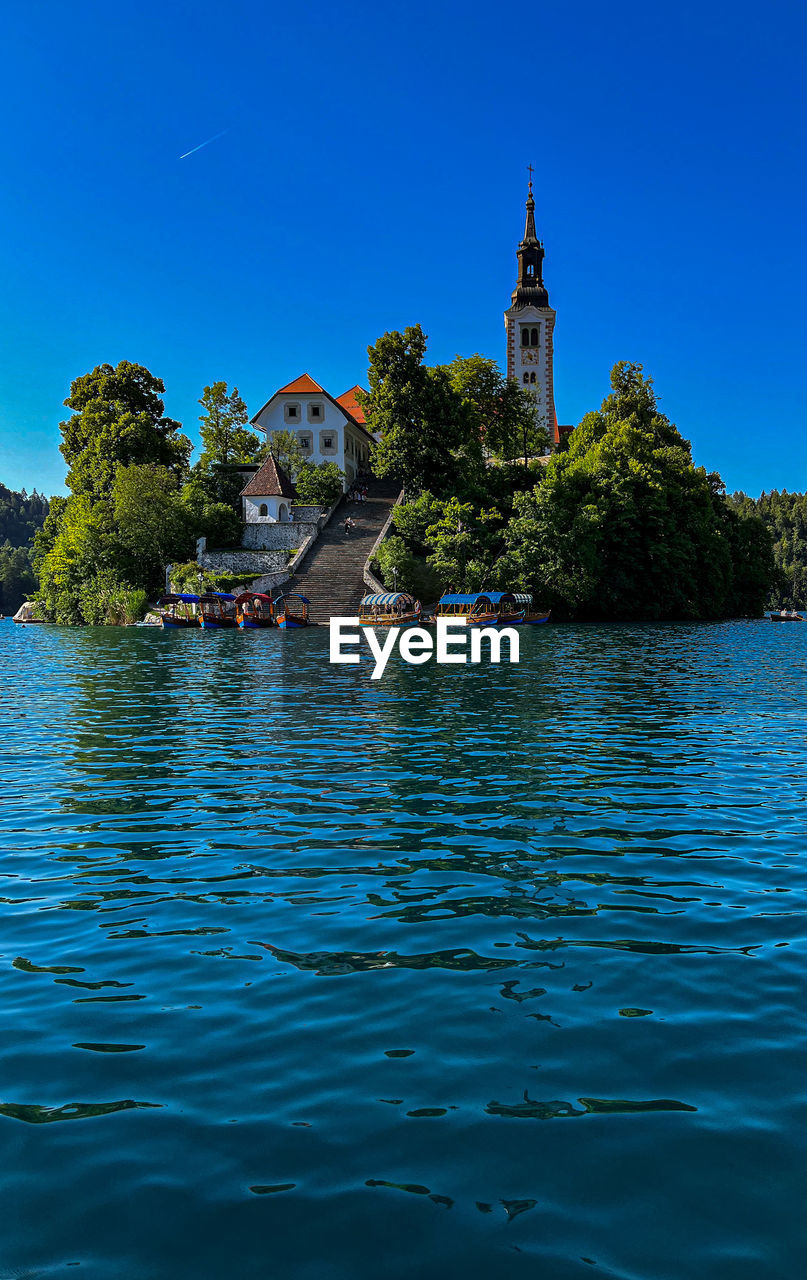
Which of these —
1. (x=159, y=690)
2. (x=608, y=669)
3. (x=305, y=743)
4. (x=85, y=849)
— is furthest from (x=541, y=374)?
(x=85, y=849)

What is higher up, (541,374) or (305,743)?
(541,374)

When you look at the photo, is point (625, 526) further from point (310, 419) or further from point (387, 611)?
point (310, 419)

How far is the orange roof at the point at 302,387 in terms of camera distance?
91500 millimetres

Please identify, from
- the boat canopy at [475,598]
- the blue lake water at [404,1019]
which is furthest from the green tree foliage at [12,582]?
the blue lake water at [404,1019]

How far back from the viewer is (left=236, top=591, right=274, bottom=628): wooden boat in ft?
205

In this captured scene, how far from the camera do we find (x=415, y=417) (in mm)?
75812

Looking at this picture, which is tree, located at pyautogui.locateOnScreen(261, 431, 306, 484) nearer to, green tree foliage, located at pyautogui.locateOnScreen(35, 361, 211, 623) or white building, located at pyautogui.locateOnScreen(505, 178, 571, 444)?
green tree foliage, located at pyautogui.locateOnScreen(35, 361, 211, 623)

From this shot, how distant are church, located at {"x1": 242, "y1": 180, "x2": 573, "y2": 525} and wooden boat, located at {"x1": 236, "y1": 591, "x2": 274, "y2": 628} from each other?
15.2 meters

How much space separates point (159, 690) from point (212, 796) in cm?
1458

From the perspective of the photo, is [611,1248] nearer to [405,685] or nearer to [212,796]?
[212,796]

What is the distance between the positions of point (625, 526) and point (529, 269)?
50.1 m

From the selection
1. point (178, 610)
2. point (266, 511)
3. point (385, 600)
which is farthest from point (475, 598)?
point (266, 511)

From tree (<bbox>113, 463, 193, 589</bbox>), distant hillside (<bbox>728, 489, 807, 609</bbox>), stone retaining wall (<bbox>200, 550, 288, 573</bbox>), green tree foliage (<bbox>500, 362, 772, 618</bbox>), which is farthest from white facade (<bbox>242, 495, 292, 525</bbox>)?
distant hillside (<bbox>728, 489, 807, 609</bbox>)

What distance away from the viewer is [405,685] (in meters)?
27.7
